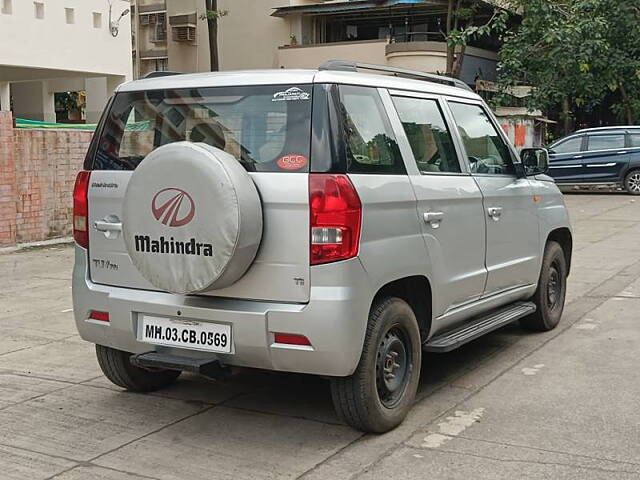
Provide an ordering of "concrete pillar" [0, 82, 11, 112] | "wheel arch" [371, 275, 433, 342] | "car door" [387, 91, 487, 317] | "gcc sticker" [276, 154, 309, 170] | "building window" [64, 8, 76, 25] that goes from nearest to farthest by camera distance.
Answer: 1. "gcc sticker" [276, 154, 309, 170]
2. "wheel arch" [371, 275, 433, 342]
3. "car door" [387, 91, 487, 317]
4. "building window" [64, 8, 76, 25]
5. "concrete pillar" [0, 82, 11, 112]

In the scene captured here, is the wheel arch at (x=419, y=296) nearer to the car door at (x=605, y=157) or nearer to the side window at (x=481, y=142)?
the side window at (x=481, y=142)

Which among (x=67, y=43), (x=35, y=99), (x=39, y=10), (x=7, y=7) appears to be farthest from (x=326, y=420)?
(x=35, y=99)

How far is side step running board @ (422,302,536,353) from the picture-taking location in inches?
201

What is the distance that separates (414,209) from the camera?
15.7 feet

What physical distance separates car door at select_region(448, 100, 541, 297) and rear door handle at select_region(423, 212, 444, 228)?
727 mm

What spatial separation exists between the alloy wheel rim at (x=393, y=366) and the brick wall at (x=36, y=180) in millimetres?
8470

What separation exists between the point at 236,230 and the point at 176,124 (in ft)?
3.13

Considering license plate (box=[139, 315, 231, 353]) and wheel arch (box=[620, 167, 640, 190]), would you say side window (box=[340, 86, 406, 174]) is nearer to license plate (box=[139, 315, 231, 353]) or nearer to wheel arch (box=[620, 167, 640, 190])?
license plate (box=[139, 315, 231, 353])

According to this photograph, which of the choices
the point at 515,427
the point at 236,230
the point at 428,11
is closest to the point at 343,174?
the point at 236,230

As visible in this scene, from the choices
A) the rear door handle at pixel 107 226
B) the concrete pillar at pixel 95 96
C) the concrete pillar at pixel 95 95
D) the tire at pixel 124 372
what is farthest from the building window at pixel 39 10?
the rear door handle at pixel 107 226

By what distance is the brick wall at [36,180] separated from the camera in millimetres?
11734

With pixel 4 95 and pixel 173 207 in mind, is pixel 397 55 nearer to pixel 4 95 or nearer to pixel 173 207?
pixel 4 95

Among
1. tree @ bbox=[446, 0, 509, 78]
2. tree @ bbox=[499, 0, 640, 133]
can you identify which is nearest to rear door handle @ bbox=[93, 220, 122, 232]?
tree @ bbox=[446, 0, 509, 78]

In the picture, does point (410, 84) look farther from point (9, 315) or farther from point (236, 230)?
point (9, 315)
